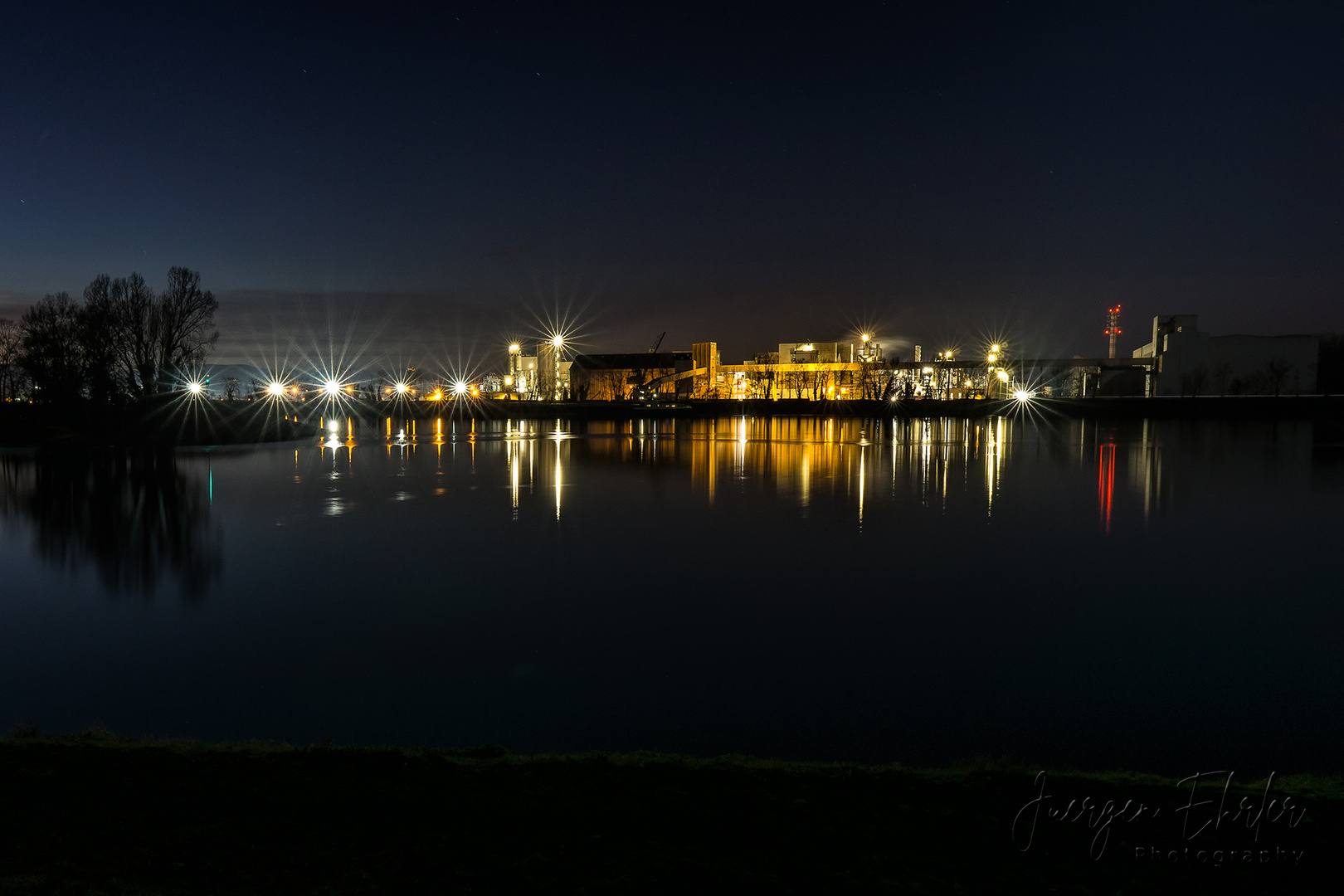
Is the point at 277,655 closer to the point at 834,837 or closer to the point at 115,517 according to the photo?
the point at 834,837

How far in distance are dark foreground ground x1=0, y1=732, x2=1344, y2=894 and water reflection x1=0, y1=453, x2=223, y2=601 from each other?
22.2 ft

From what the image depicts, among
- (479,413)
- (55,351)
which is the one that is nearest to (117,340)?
(55,351)

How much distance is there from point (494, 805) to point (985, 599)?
7.49m

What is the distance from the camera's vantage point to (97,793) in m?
4.69

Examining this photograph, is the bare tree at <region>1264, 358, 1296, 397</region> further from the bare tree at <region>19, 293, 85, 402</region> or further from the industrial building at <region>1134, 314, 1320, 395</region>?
the bare tree at <region>19, 293, 85, 402</region>

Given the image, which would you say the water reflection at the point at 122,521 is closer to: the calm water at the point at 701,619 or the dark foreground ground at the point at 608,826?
the calm water at the point at 701,619

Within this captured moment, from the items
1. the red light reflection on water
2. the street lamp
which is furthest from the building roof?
the red light reflection on water

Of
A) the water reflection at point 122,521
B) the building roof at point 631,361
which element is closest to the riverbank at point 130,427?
the water reflection at point 122,521

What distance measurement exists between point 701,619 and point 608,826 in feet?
17.0

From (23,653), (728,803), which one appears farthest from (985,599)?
(23,653)

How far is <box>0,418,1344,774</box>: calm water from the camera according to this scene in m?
6.63

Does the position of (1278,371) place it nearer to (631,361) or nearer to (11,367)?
(631,361)

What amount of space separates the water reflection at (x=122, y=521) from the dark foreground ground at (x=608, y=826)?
22.2 ft

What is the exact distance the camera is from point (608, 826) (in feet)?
14.3
